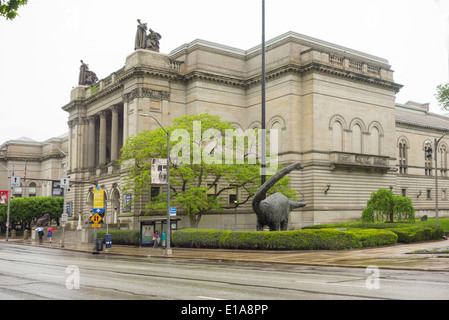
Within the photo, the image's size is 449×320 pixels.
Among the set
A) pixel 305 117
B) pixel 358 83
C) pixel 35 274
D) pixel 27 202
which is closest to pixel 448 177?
pixel 358 83

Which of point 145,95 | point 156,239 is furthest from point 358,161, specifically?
point 156,239

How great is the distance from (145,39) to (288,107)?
19.5 meters

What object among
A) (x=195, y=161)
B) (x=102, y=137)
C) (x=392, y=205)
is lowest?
(x=392, y=205)

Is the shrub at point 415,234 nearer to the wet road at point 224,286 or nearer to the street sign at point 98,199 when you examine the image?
→ the wet road at point 224,286

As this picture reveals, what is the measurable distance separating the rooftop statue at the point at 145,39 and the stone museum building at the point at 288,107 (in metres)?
0.13

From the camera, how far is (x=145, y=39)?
2500 inches

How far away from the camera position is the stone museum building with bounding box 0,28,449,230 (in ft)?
195

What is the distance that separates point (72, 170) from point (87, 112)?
920 cm

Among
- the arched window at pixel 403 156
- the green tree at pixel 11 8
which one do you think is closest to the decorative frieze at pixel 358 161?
the arched window at pixel 403 156

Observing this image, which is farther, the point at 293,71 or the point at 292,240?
the point at 293,71

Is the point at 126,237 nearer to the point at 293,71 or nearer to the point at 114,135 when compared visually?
the point at 114,135

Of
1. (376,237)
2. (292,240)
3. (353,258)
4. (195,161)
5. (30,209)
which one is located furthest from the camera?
(30,209)
